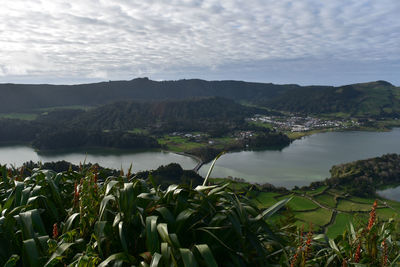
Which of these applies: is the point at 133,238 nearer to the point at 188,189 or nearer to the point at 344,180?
the point at 188,189

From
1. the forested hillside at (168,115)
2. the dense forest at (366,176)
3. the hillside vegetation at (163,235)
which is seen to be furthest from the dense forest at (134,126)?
the hillside vegetation at (163,235)

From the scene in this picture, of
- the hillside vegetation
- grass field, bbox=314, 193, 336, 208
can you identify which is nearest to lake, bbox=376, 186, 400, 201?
grass field, bbox=314, 193, 336, 208

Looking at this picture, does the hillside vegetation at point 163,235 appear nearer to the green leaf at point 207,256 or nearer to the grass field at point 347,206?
the green leaf at point 207,256

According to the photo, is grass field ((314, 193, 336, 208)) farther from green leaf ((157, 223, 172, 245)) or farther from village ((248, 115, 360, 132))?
village ((248, 115, 360, 132))

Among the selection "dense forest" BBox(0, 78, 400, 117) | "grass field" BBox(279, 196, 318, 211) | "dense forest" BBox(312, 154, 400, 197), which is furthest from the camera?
"dense forest" BBox(0, 78, 400, 117)

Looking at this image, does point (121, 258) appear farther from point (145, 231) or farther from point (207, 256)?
point (207, 256)

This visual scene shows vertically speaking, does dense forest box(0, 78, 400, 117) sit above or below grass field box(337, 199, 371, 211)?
above

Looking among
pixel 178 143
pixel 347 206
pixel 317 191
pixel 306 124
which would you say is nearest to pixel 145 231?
pixel 347 206
